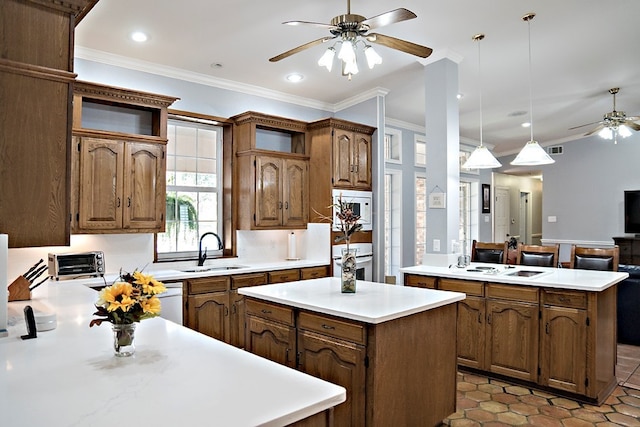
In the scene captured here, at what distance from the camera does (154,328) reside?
185 centimetres

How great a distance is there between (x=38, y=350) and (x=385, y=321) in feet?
4.86

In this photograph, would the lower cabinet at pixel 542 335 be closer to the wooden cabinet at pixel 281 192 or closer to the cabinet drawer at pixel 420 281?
the cabinet drawer at pixel 420 281

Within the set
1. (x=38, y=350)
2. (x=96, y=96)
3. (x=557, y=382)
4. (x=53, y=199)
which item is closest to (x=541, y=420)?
(x=557, y=382)

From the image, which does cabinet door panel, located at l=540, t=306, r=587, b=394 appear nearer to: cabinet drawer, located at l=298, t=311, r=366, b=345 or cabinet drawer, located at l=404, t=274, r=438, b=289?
cabinet drawer, located at l=404, t=274, r=438, b=289

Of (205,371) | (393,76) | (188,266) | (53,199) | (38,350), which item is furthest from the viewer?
(393,76)

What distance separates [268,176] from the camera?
480cm

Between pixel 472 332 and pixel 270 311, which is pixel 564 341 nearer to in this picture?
pixel 472 332

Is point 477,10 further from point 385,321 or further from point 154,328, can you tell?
point 154,328

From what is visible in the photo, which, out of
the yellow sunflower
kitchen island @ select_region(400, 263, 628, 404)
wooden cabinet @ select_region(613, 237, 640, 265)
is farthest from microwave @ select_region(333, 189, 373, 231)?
wooden cabinet @ select_region(613, 237, 640, 265)

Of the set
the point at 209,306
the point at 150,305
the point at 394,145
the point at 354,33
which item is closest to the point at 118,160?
the point at 209,306

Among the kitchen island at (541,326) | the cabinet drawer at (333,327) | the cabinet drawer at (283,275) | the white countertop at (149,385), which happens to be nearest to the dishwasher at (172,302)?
the cabinet drawer at (283,275)

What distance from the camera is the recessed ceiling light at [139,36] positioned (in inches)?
142

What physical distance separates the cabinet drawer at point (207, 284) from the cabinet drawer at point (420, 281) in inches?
69.6

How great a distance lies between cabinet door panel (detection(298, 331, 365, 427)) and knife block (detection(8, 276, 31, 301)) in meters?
1.65
